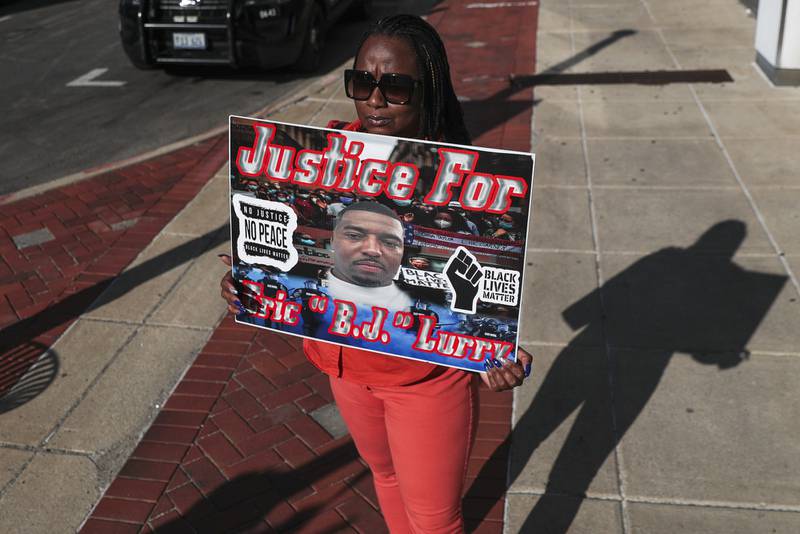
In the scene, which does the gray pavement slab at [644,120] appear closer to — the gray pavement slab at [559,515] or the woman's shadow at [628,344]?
the woman's shadow at [628,344]

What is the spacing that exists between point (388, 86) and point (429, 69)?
0.15 m

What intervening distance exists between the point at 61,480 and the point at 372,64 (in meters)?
2.61

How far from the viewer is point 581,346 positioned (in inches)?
185

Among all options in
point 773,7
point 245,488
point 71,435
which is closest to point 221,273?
point 71,435

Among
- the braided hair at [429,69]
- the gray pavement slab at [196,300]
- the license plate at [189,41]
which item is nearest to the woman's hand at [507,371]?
the braided hair at [429,69]

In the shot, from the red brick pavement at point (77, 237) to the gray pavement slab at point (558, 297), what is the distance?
2.71 metres

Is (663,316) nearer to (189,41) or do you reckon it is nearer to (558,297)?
(558,297)

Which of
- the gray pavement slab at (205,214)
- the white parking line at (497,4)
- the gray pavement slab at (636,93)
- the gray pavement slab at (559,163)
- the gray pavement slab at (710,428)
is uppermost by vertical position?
the white parking line at (497,4)

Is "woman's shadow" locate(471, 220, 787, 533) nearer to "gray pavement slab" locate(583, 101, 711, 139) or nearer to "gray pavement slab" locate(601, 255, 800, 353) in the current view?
"gray pavement slab" locate(601, 255, 800, 353)

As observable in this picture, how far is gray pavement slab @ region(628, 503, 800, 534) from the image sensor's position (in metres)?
3.46

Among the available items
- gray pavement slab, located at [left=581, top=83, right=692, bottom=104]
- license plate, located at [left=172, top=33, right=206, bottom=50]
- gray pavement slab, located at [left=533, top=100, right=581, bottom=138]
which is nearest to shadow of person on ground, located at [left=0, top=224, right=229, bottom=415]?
gray pavement slab, located at [left=533, top=100, right=581, bottom=138]

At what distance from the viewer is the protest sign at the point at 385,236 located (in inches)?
91.7

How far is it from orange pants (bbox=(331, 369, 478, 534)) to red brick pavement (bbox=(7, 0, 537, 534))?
92cm

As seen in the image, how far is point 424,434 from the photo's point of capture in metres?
2.52
